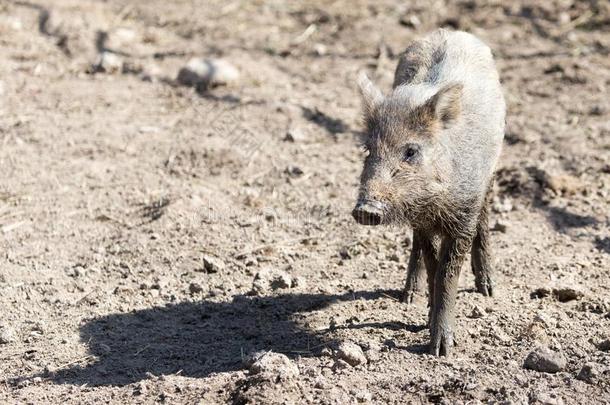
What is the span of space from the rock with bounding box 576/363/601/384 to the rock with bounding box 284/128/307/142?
3.68 m

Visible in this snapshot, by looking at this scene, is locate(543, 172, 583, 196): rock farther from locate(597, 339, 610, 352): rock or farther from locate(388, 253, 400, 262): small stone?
locate(597, 339, 610, 352): rock

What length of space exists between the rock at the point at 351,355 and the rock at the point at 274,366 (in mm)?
260

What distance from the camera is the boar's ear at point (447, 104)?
459 cm

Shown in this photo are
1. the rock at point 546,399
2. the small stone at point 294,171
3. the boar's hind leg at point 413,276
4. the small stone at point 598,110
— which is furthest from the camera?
the small stone at point 598,110

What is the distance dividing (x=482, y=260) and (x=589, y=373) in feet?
4.13

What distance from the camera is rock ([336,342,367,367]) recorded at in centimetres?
450

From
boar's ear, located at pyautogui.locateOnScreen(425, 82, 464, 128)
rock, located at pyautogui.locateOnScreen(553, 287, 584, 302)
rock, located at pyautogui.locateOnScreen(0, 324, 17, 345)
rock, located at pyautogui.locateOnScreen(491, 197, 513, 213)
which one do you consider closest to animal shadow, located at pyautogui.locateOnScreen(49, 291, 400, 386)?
rock, located at pyautogui.locateOnScreen(0, 324, 17, 345)

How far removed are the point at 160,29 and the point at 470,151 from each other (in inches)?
233

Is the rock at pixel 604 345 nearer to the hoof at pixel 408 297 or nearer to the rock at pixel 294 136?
the hoof at pixel 408 297

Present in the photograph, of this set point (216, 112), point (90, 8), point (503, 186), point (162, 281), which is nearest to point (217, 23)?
point (90, 8)

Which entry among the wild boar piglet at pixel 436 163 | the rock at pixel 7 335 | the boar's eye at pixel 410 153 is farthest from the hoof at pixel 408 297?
the rock at pixel 7 335

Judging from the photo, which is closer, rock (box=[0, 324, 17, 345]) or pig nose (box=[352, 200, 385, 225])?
pig nose (box=[352, 200, 385, 225])

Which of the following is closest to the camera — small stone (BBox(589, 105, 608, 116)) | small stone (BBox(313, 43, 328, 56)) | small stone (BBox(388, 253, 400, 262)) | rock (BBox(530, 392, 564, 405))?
rock (BBox(530, 392, 564, 405))

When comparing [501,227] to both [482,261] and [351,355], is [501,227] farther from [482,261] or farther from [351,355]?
[351,355]
